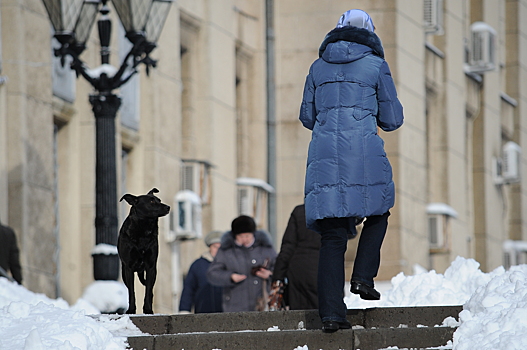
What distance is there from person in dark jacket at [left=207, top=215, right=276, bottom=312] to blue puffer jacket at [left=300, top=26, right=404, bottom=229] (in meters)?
4.53

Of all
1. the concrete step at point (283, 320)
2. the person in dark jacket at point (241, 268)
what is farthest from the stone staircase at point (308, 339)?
the person in dark jacket at point (241, 268)

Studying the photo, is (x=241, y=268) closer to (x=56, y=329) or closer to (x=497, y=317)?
(x=56, y=329)

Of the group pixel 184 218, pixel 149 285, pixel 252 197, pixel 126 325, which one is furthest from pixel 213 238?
pixel 252 197

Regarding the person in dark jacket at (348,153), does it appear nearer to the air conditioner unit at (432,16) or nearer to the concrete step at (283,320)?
the concrete step at (283,320)

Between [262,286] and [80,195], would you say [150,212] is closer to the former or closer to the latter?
[262,286]

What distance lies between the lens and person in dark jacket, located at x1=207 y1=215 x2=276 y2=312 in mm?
13477

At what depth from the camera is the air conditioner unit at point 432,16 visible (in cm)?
2848

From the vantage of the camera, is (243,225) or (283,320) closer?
(283,320)

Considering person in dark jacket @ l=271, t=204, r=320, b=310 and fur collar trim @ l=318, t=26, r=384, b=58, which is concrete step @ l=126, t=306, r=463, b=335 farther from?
person in dark jacket @ l=271, t=204, r=320, b=310

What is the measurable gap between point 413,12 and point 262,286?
15.2 metres

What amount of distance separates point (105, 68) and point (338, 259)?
18.3 ft

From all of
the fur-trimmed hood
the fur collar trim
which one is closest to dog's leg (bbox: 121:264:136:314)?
the fur collar trim

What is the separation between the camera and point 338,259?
877 centimetres

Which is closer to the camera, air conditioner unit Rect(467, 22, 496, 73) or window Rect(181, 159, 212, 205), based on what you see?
window Rect(181, 159, 212, 205)
